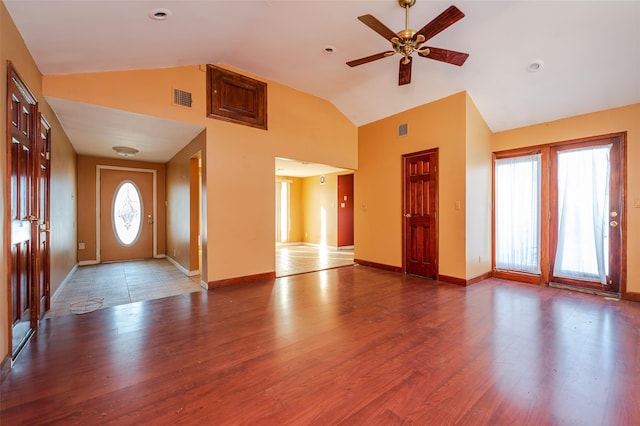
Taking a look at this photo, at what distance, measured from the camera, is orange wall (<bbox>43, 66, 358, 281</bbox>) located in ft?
11.2

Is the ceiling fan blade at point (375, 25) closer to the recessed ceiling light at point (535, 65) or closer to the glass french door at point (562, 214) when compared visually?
the recessed ceiling light at point (535, 65)

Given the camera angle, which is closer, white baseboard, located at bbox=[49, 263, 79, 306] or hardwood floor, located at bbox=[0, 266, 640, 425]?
hardwood floor, located at bbox=[0, 266, 640, 425]

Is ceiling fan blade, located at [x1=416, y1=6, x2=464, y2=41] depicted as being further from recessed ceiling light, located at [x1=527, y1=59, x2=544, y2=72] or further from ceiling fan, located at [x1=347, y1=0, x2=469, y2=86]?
recessed ceiling light, located at [x1=527, y1=59, x2=544, y2=72]

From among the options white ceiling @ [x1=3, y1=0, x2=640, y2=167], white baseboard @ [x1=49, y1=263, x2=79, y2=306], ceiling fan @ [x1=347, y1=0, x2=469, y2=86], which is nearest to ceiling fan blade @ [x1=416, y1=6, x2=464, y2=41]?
ceiling fan @ [x1=347, y1=0, x2=469, y2=86]

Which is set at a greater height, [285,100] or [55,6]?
[285,100]

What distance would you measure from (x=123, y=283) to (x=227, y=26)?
4026 mm

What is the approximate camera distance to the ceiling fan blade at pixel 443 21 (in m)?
2.35

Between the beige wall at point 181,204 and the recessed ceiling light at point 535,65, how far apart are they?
4458 millimetres

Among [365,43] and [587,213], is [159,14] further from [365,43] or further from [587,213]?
[587,213]

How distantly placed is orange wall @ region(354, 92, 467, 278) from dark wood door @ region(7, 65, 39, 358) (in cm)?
489

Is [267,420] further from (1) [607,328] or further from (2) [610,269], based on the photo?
(2) [610,269]

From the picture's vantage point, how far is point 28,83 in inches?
99.9

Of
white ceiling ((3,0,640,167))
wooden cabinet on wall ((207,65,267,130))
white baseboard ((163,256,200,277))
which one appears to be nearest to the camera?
white ceiling ((3,0,640,167))

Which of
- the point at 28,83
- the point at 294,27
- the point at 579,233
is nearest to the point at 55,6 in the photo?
the point at 28,83
